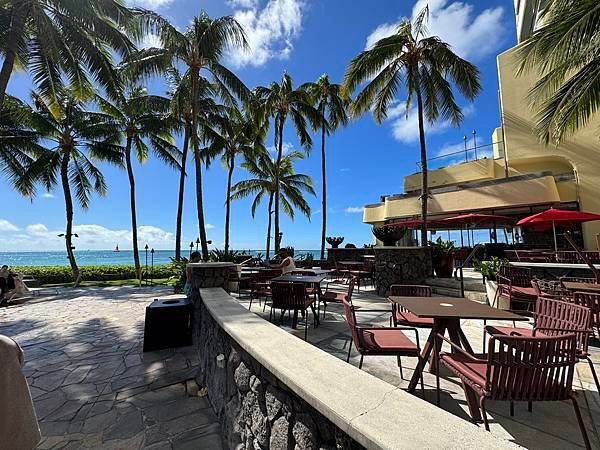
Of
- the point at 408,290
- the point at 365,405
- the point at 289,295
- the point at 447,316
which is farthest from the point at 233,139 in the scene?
the point at 365,405

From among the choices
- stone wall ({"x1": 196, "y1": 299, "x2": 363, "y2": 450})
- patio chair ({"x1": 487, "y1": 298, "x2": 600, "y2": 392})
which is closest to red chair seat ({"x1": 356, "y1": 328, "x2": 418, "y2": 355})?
patio chair ({"x1": 487, "y1": 298, "x2": 600, "y2": 392})

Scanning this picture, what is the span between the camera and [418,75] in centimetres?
1195

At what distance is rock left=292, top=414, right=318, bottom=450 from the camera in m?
1.42

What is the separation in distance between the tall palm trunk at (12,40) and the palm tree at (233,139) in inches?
358

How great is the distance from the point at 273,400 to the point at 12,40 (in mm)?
10839

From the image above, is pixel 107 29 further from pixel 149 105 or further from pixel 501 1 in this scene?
pixel 501 1

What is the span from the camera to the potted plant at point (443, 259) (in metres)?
8.91

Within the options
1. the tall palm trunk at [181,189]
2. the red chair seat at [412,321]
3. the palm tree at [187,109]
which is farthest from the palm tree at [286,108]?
the red chair seat at [412,321]

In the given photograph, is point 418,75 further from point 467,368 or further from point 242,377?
point 242,377

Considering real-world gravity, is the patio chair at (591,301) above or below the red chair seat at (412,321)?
above

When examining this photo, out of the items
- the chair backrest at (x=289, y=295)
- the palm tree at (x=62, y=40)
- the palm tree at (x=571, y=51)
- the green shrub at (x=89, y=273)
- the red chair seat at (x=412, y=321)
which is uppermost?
the palm tree at (x=62, y=40)

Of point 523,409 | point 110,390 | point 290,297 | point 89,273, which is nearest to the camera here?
point 523,409

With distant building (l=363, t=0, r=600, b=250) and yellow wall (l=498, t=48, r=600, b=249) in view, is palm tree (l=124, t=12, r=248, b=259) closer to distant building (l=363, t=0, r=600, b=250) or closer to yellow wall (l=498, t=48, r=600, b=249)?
distant building (l=363, t=0, r=600, b=250)

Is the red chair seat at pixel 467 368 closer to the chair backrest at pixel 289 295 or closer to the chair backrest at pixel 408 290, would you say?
the chair backrest at pixel 408 290
